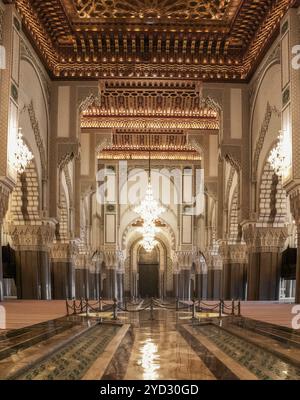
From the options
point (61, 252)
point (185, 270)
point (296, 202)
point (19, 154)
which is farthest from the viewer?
point (185, 270)

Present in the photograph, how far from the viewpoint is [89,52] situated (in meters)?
13.4

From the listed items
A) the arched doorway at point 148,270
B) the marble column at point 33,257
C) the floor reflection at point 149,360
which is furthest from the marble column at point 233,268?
the arched doorway at point 148,270

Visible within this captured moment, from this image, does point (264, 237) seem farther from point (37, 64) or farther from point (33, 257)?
point (37, 64)

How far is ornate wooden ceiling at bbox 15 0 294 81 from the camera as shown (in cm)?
1142

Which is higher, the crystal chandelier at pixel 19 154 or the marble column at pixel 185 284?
the crystal chandelier at pixel 19 154

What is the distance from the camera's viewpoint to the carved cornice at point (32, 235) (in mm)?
13648

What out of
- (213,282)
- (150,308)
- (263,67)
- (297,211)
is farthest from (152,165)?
(150,308)

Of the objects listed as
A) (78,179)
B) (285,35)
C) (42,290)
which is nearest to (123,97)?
(78,179)

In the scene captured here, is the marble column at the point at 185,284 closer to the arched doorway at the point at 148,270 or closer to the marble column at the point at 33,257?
the arched doorway at the point at 148,270

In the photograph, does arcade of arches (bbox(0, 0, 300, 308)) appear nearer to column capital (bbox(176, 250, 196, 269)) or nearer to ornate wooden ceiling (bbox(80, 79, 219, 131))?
ornate wooden ceiling (bbox(80, 79, 219, 131))

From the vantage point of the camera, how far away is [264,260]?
14133mm

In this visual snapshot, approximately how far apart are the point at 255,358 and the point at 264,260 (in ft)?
32.9

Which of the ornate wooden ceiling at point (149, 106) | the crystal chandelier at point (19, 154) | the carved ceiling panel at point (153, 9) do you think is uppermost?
the carved ceiling panel at point (153, 9)

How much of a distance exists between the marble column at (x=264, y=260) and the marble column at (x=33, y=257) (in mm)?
4273
